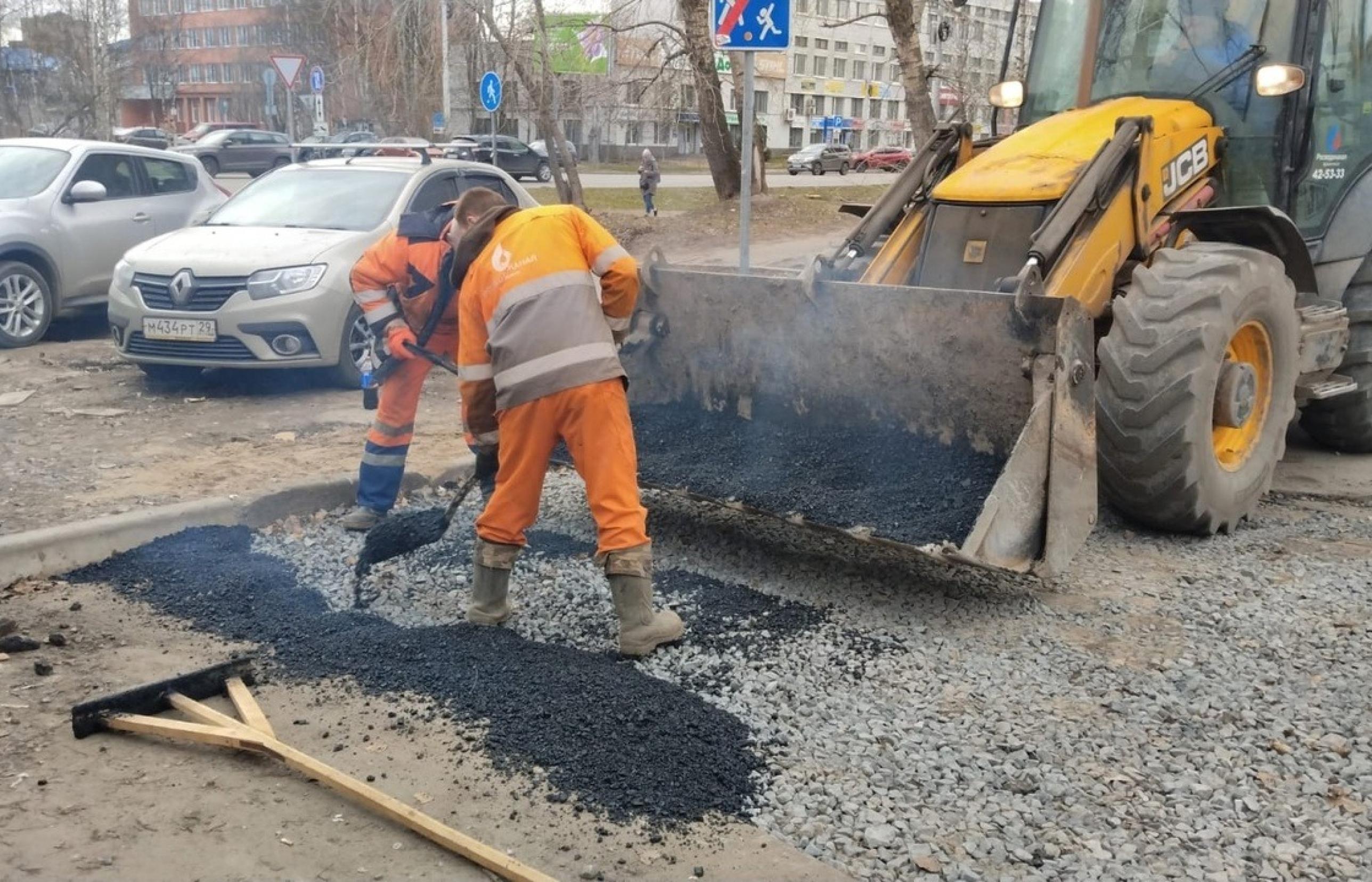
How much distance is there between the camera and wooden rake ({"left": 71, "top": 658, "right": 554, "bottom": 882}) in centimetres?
315

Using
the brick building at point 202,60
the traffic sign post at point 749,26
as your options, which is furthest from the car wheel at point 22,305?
the brick building at point 202,60

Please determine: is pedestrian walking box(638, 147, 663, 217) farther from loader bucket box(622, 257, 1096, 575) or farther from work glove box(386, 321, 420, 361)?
work glove box(386, 321, 420, 361)

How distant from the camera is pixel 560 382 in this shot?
4.33 m

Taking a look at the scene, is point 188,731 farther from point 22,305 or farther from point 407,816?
point 22,305

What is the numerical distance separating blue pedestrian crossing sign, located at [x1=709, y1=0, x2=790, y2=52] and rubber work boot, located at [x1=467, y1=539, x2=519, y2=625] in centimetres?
461

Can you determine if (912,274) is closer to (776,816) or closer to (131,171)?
(776,816)

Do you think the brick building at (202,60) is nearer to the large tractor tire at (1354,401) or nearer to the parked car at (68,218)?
the parked car at (68,218)

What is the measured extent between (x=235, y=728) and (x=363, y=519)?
229 centimetres

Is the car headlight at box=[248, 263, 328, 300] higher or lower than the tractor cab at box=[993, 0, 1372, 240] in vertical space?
lower

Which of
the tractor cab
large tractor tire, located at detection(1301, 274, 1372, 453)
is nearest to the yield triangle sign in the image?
the tractor cab

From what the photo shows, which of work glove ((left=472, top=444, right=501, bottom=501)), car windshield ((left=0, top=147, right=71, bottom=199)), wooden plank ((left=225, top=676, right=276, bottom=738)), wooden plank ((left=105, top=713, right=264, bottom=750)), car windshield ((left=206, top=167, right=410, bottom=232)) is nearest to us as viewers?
wooden plank ((left=105, top=713, right=264, bottom=750))

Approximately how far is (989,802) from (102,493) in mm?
4902

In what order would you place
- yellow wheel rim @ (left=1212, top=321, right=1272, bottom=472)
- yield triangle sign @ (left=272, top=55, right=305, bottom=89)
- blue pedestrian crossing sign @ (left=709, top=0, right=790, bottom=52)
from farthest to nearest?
yield triangle sign @ (left=272, top=55, right=305, bottom=89) → blue pedestrian crossing sign @ (left=709, top=0, right=790, bottom=52) → yellow wheel rim @ (left=1212, top=321, right=1272, bottom=472)

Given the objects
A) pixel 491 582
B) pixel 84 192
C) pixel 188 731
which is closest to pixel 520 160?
pixel 84 192
